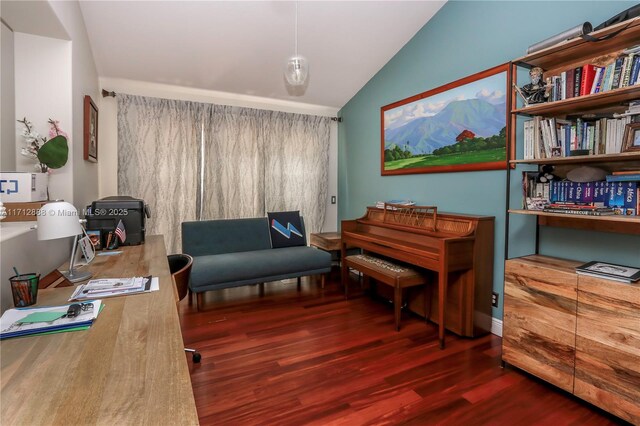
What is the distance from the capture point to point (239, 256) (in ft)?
11.6

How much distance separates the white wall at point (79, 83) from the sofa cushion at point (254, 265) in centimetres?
114

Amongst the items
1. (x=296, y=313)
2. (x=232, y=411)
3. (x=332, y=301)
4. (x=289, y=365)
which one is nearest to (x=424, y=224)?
(x=332, y=301)

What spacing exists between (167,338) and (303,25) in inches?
117

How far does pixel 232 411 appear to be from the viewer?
5.74 ft

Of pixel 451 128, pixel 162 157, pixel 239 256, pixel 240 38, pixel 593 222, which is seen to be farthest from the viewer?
pixel 162 157

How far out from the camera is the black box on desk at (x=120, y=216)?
2518mm

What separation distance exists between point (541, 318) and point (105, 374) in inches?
86.0

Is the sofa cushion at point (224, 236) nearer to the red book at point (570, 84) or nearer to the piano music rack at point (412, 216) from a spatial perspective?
the piano music rack at point (412, 216)

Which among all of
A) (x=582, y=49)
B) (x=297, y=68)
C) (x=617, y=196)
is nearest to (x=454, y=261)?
(x=617, y=196)

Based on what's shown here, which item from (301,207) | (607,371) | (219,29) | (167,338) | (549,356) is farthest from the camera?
(301,207)

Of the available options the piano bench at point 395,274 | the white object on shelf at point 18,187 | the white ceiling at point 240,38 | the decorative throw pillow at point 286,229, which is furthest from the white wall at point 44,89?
the piano bench at point 395,274

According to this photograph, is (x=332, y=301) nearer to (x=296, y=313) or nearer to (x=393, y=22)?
(x=296, y=313)

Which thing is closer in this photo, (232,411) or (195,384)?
(232,411)

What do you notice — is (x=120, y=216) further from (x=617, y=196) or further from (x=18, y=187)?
(x=617, y=196)
